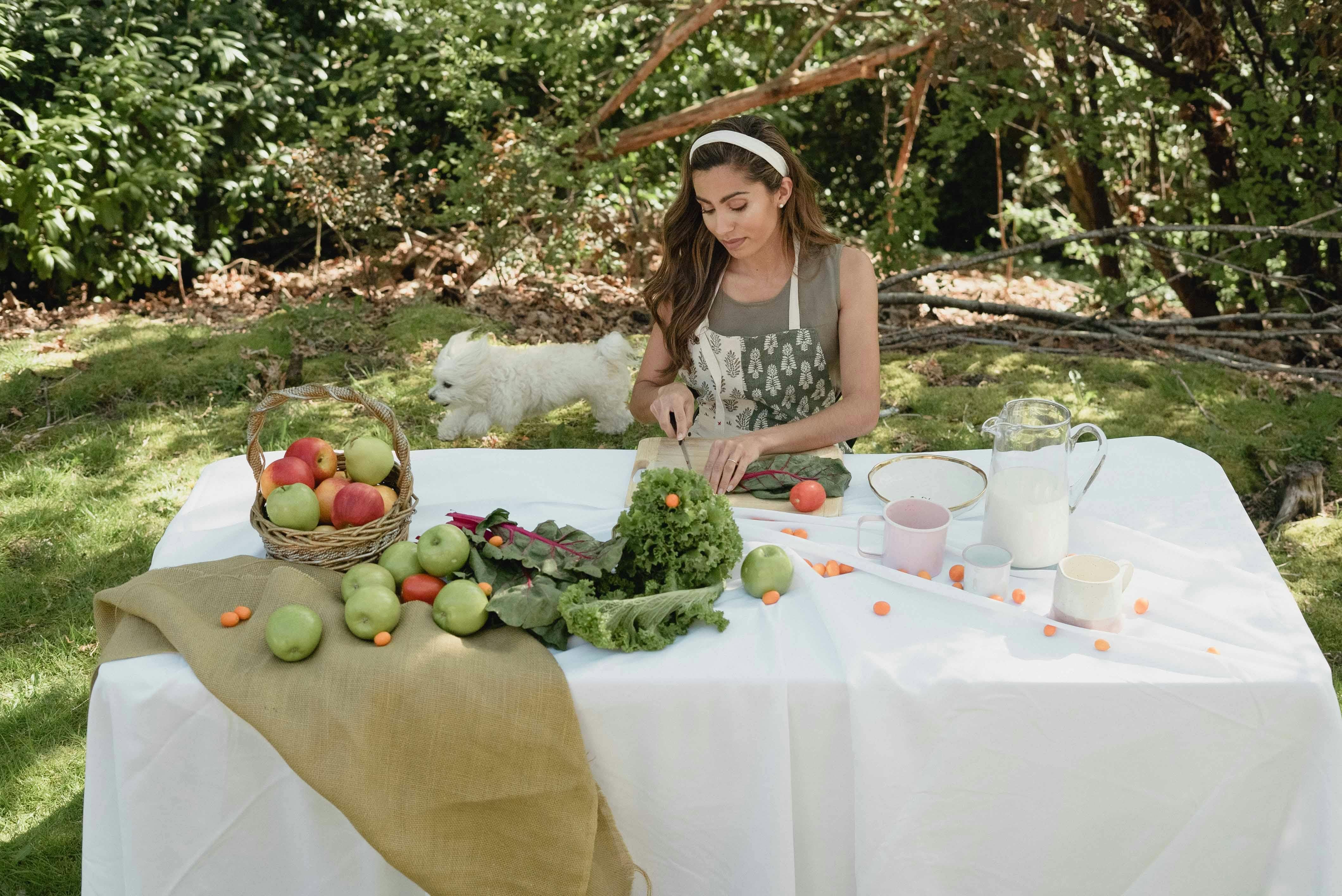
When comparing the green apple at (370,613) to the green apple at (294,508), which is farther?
the green apple at (294,508)

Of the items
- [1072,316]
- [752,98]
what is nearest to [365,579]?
[1072,316]

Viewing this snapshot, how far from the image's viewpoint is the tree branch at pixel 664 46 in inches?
273

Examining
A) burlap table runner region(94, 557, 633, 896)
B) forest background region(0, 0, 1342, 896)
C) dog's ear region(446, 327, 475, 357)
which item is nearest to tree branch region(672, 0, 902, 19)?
forest background region(0, 0, 1342, 896)

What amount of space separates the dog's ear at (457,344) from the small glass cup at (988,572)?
9.09ft

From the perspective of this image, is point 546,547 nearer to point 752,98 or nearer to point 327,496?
point 327,496

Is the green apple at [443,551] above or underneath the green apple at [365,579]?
above

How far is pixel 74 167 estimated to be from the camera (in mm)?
6410

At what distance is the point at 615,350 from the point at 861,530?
2.62m

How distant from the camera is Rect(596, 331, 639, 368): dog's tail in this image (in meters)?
4.62

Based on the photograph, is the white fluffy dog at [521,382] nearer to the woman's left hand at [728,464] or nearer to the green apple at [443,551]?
the woman's left hand at [728,464]

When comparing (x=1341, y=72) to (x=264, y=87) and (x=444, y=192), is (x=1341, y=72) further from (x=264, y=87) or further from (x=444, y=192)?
(x=264, y=87)

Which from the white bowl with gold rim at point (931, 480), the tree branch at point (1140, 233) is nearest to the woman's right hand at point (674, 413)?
the white bowl with gold rim at point (931, 480)

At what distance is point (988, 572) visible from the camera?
193 centimetres

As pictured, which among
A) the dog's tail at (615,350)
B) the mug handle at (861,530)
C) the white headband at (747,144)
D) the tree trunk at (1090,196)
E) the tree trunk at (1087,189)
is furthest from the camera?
the tree trunk at (1090,196)
